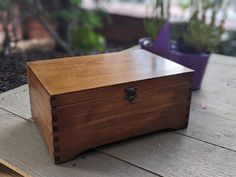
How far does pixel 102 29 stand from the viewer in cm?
271

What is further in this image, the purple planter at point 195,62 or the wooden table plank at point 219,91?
the purple planter at point 195,62

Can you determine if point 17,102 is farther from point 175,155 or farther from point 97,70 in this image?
point 175,155

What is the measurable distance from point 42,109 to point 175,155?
324 millimetres

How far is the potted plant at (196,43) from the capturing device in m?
1.03

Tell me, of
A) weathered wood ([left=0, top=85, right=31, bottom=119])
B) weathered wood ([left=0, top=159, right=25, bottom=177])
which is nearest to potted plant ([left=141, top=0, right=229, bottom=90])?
weathered wood ([left=0, top=85, right=31, bottom=119])

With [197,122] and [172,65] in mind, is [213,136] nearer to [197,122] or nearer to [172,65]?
[197,122]

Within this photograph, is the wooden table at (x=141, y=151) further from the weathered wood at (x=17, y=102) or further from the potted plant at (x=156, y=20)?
the potted plant at (x=156, y=20)

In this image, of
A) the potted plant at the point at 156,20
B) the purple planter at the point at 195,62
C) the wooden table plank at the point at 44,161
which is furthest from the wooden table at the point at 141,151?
the potted plant at the point at 156,20

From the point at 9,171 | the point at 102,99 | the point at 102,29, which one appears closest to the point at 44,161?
the point at 9,171

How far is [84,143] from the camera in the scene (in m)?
0.66

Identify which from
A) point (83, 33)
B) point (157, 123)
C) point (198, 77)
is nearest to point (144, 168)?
point (157, 123)

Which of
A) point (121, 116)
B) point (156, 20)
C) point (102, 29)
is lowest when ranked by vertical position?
point (102, 29)

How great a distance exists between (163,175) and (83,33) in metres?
1.66

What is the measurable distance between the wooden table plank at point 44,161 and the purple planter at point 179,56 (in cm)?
50
